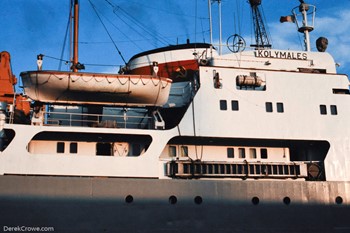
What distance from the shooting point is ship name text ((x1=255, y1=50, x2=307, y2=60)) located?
19.1 meters

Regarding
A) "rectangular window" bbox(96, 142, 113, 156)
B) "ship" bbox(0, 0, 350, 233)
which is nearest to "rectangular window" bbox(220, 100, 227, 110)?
"ship" bbox(0, 0, 350, 233)

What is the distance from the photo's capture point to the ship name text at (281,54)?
1914 centimetres

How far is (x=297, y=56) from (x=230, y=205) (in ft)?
25.4

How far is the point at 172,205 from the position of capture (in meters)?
15.1

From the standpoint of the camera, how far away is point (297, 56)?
1948 cm

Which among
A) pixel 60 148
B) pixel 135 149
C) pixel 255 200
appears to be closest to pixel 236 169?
pixel 255 200

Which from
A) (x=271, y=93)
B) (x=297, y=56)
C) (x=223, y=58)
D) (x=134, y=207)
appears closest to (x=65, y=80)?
(x=134, y=207)

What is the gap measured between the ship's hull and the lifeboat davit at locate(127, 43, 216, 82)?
586 centimetres

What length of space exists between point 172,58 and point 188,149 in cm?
465

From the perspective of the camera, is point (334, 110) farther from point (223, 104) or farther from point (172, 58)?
point (172, 58)

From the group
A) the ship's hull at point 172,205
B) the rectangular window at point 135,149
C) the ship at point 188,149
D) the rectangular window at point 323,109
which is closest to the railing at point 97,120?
the ship at point 188,149

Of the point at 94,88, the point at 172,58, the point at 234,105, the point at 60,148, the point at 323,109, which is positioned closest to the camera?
the point at 94,88

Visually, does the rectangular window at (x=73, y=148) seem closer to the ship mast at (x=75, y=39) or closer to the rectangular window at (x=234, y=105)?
the ship mast at (x=75, y=39)

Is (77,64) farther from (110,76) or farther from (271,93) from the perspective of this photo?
(271,93)
